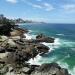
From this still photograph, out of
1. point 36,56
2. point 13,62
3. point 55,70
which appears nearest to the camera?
point 55,70

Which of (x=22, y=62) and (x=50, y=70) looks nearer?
(x=50, y=70)

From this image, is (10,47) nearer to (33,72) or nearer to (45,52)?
(45,52)

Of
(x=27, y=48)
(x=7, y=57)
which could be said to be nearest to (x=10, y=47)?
(x=27, y=48)

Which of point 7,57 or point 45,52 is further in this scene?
point 45,52

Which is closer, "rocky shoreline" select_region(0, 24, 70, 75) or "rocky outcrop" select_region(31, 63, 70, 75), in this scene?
"rocky outcrop" select_region(31, 63, 70, 75)

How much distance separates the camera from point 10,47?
59.6m

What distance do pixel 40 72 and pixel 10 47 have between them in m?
22.3

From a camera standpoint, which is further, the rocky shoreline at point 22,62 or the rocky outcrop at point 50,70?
the rocky shoreline at point 22,62

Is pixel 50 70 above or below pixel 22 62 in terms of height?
above

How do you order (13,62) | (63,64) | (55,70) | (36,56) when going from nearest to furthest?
1. (55,70)
2. (13,62)
3. (63,64)
4. (36,56)

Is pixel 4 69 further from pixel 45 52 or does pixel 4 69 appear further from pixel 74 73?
pixel 45 52

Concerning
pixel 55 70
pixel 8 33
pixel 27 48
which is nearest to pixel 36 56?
pixel 27 48

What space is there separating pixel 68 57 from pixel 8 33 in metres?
39.8

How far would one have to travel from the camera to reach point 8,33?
92688 mm
